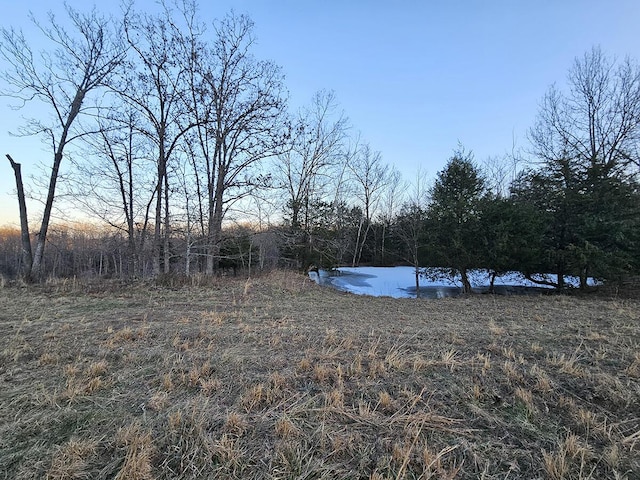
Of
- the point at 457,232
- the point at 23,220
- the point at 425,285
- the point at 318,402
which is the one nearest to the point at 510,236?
the point at 457,232

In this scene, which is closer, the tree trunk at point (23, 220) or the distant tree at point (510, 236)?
the distant tree at point (510, 236)

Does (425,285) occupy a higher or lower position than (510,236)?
lower

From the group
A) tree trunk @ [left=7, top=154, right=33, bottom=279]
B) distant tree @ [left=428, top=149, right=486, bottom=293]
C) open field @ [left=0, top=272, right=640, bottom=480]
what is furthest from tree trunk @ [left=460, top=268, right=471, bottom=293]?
tree trunk @ [left=7, top=154, right=33, bottom=279]

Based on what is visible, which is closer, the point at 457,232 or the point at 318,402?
the point at 318,402

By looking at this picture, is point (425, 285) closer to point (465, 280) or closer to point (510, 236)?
point (465, 280)

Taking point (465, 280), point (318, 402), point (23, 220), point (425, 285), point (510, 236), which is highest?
point (23, 220)

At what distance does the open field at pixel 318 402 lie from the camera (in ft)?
5.30

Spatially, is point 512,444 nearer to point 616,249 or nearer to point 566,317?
point 566,317

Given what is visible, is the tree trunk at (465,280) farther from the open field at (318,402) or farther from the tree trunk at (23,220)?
the tree trunk at (23,220)

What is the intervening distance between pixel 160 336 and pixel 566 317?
20.1ft

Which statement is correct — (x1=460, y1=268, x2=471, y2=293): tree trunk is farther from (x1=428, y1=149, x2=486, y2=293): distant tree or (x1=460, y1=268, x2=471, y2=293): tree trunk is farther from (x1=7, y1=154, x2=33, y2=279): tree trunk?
(x1=7, y1=154, x2=33, y2=279): tree trunk

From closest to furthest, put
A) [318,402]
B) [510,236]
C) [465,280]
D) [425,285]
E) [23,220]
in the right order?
1. [318,402]
2. [510,236]
3. [23,220]
4. [465,280]
5. [425,285]

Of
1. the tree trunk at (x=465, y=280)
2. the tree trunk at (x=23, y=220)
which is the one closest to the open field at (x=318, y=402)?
the tree trunk at (x=465, y=280)

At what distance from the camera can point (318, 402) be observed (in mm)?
2197
